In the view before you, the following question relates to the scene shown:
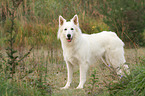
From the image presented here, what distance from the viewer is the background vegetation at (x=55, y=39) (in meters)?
3.68

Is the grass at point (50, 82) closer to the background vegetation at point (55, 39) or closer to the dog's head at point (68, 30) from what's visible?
the background vegetation at point (55, 39)

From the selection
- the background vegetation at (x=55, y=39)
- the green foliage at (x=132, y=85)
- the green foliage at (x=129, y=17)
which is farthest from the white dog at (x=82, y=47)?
the green foliage at (x=129, y=17)

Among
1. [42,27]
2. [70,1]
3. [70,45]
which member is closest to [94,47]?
[70,45]

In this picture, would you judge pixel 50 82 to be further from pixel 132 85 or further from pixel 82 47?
pixel 132 85

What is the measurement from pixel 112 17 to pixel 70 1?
243 cm

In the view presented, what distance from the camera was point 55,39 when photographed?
841cm

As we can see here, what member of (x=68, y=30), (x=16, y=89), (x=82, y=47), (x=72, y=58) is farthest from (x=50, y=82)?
(x=16, y=89)

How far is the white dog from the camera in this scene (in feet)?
16.2

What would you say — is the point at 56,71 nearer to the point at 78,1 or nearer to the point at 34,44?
the point at 34,44

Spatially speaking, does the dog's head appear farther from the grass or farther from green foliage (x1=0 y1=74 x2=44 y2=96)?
green foliage (x1=0 y1=74 x2=44 y2=96)

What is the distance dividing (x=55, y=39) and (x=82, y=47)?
3.51 metres

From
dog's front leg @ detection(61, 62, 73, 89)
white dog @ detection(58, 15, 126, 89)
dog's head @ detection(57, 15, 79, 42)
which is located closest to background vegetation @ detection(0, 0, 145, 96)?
dog's front leg @ detection(61, 62, 73, 89)

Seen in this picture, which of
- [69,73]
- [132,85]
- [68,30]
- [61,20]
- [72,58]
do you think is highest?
[61,20]

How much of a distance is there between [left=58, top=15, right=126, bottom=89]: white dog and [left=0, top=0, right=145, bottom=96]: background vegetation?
0.32m
